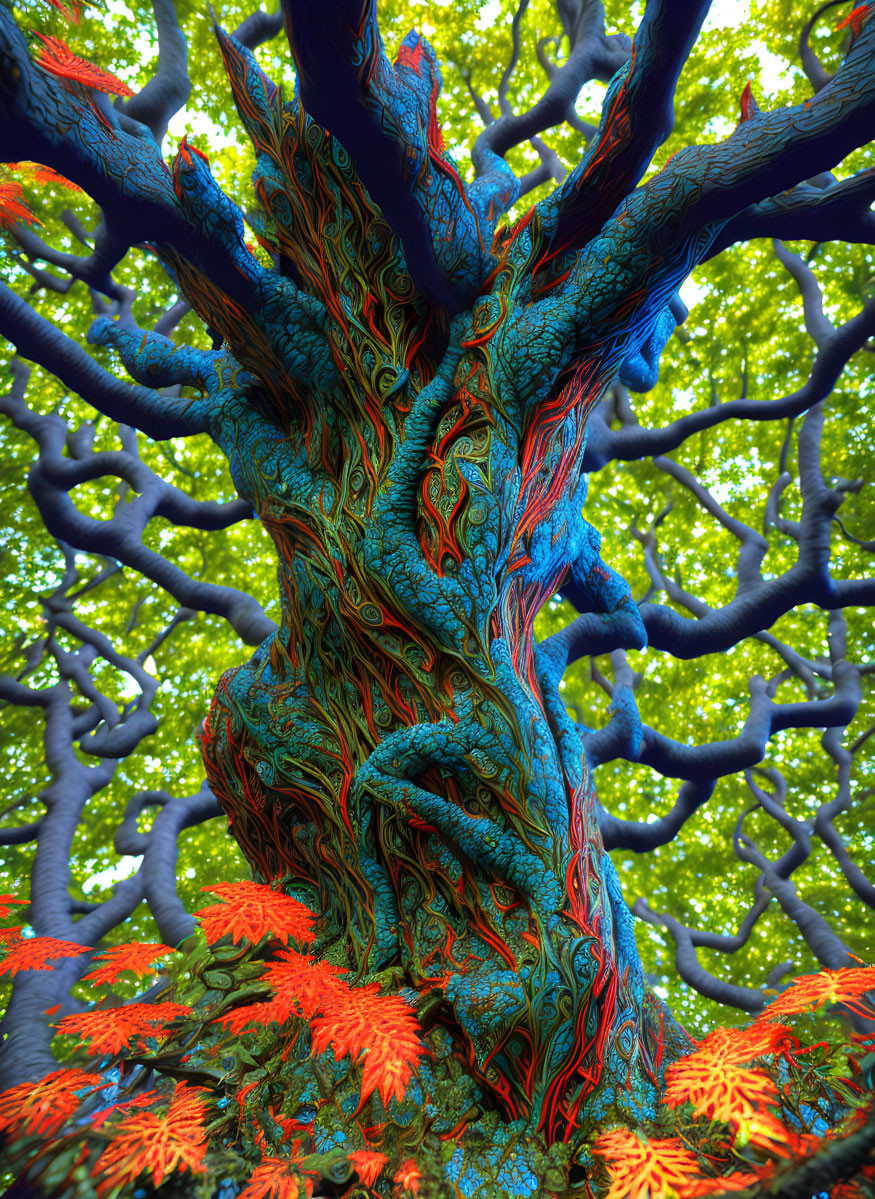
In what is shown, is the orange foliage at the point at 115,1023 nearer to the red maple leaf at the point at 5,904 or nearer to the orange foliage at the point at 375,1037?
the red maple leaf at the point at 5,904

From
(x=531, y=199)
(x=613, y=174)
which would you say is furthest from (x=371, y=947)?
(x=531, y=199)

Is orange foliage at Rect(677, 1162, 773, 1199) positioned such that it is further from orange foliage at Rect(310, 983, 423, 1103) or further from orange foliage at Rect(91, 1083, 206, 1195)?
orange foliage at Rect(91, 1083, 206, 1195)

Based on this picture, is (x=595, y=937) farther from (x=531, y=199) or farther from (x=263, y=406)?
(x=531, y=199)

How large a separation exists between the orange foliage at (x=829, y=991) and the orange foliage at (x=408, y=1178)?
1209 millimetres

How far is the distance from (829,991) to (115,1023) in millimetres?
2306

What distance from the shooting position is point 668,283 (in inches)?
137

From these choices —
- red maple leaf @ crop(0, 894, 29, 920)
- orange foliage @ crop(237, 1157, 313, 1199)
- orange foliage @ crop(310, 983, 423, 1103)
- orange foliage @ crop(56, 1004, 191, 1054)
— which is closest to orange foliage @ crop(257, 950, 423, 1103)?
orange foliage @ crop(310, 983, 423, 1103)

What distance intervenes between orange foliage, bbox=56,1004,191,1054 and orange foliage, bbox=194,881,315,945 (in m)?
0.29

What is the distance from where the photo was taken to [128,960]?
2680mm

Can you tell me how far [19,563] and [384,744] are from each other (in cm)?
701

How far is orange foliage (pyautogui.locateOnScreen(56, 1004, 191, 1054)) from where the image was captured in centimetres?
240

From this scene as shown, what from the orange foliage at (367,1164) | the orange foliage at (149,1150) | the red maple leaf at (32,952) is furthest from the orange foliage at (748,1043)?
the red maple leaf at (32,952)

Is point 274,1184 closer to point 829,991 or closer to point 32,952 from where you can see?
point 32,952

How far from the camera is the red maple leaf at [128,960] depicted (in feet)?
8.58
